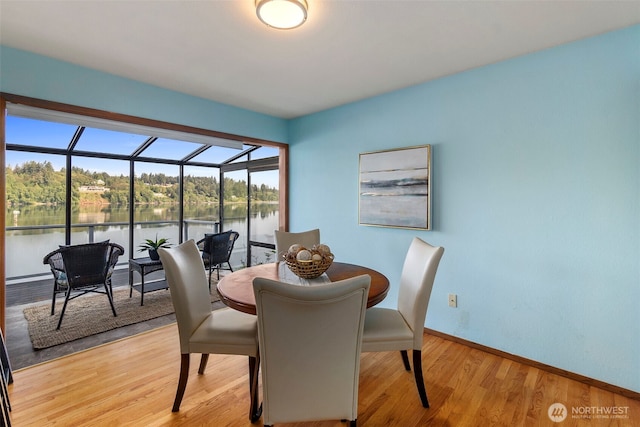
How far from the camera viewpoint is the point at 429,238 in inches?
108

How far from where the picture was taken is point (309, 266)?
6.27 feet

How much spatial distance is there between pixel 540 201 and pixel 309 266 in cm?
179

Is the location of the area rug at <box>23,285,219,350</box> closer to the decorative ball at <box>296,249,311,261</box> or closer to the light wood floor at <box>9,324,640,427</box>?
the light wood floor at <box>9,324,640,427</box>

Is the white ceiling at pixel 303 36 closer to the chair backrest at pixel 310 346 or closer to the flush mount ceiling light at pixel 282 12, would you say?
the flush mount ceiling light at pixel 282 12

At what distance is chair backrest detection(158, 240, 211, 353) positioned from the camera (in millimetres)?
1736

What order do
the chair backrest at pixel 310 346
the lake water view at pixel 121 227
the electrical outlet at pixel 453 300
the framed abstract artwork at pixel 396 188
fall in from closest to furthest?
the chair backrest at pixel 310 346 < the electrical outlet at pixel 453 300 < the framed abstract artwork at pixel 396 188 < the lake water view at pixel 121 227

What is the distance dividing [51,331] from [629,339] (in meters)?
4.62

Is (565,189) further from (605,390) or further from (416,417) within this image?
(416,417)

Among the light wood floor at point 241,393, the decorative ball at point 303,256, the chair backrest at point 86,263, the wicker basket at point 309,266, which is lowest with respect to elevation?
the light wood floor at point 241,393

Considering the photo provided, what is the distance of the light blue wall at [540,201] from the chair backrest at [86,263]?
2.96m

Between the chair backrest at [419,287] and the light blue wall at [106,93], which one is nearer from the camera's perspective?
the chair backrest at [419,287]

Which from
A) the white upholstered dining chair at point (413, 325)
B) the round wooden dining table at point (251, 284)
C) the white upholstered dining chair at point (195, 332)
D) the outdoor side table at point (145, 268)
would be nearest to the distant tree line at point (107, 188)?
the outdoor side table at point (145, 268)

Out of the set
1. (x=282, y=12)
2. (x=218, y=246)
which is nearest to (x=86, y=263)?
(x=218, y=246)

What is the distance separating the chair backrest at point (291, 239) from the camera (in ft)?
9.75
